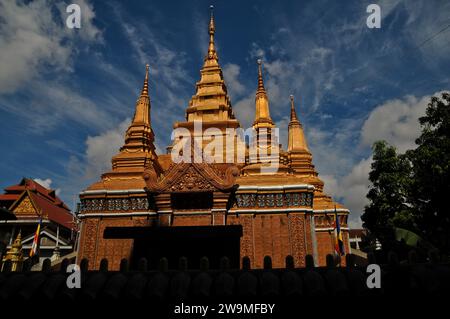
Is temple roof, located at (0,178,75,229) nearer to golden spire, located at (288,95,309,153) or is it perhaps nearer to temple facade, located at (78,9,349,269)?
temple facade, located at (78,9,349,269)

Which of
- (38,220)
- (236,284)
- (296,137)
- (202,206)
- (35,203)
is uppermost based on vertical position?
(296,137)

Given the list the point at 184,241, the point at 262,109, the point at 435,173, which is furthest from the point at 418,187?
the point at 184,241

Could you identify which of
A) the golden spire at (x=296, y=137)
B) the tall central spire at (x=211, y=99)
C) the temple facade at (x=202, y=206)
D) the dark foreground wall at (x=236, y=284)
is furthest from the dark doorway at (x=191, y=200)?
the golden spire at (x=296, y=137)

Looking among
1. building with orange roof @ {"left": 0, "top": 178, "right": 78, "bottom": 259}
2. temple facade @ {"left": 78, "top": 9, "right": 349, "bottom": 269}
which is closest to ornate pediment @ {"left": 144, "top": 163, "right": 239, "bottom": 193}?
temple facade @ {"left": 78, "top": 9, "right": 349, "bottom": 269}

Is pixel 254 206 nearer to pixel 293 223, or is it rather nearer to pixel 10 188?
pixel 293 223

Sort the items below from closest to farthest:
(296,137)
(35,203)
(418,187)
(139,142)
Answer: (418,187)
(139,142)
(296,137)
(35,203)

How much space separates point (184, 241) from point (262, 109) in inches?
620

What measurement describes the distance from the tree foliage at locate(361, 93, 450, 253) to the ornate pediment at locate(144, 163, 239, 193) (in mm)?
11182

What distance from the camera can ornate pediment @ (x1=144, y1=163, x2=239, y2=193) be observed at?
19594mm

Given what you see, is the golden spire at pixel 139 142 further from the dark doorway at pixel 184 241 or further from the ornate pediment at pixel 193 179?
the dark doorway at pixel 184 241

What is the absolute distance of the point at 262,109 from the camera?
2791 cm

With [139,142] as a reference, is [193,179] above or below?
below

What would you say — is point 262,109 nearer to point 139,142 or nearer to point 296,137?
point 296,137
